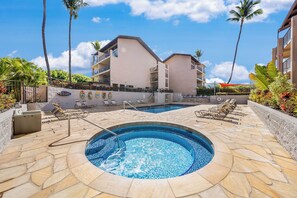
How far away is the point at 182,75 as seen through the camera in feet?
95.3

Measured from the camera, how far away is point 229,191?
2.14m

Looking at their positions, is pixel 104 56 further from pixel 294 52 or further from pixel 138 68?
pixel 294 52

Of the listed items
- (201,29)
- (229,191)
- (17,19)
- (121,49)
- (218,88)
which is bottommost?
(229,191)

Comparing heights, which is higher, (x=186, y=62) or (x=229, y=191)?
(x=186, y=62)

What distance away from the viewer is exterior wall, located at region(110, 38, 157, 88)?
22.1m

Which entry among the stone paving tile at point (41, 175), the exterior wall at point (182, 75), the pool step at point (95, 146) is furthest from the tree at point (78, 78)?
the stone paving tile at point (41, 175)

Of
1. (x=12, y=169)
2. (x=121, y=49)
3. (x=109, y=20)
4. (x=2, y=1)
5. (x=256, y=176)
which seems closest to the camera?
(x=256, y=176)

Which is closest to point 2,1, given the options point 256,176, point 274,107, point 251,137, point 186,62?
point 256,176

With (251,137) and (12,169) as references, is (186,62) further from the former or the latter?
(12,169)

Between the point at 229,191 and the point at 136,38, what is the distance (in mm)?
24971

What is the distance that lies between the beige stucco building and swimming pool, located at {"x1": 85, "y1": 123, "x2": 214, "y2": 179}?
14.8 metres

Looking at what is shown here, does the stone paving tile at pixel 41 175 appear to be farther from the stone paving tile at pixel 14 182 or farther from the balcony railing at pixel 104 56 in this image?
the balcony railing at pixel 104 56

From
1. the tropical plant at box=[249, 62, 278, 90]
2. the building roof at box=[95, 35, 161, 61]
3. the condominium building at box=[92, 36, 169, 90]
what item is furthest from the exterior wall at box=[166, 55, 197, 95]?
the tropical plant at box=[249, 62, 278, 90]

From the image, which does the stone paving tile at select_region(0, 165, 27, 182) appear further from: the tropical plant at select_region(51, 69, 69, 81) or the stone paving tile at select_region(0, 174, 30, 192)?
the tropical plant at select_region(51, 69, 69, 81)
